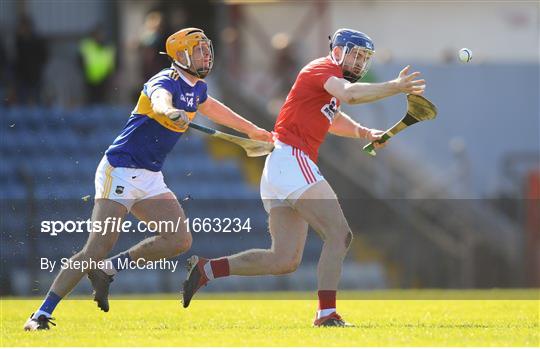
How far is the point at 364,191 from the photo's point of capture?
21.9 m

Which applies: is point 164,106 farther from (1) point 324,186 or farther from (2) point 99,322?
(2) point 99,322

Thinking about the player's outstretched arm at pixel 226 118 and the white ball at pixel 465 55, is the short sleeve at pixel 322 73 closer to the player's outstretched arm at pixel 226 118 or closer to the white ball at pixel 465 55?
the player's outstretched arm at pixel 226 118

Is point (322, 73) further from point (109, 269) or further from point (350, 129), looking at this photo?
point (109, 269)

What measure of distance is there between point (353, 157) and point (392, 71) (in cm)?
183

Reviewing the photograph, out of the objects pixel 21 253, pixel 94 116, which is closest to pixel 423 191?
pixel 94 116

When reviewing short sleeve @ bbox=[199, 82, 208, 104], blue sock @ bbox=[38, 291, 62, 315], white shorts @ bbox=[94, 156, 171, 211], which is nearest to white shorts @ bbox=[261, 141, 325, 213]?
short sleeve @ bbox=[199, 82, 208, 104]

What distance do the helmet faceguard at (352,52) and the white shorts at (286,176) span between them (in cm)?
78

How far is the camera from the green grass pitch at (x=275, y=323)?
1077cm

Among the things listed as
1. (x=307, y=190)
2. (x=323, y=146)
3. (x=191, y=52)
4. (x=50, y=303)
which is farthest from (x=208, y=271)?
(x=323, y=146)

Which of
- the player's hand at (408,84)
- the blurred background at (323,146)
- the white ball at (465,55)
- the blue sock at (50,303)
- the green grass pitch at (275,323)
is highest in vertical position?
the player's hand at (408,84)

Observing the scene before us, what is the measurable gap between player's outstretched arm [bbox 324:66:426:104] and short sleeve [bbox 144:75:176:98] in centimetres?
134

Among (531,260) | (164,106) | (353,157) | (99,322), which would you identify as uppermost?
(164,106)

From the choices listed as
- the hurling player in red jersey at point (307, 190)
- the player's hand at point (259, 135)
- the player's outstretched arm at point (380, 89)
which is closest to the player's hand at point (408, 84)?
the player's outstretched arm at point (380, 89)

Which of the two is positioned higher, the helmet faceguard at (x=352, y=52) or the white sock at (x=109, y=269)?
the helmet faceguard at (x=352, y=52)
